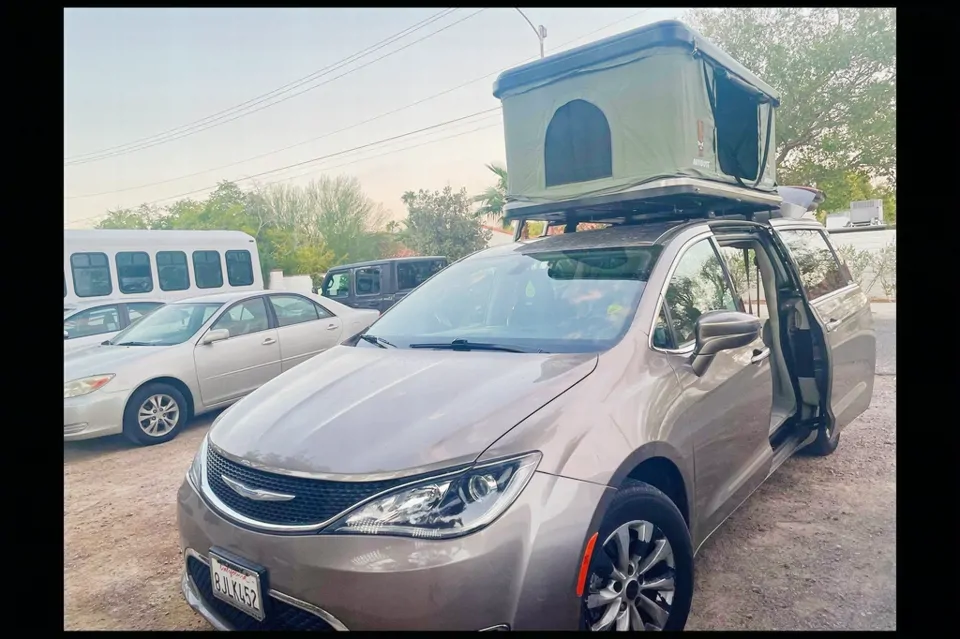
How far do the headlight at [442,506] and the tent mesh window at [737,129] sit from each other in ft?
10.2

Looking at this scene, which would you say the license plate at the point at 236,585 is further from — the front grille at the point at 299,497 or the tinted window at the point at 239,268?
the tinted window at the point at 239,268

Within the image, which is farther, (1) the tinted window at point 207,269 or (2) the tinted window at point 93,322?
(1) the tinted window at point 207,269

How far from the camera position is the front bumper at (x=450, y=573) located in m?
1.70

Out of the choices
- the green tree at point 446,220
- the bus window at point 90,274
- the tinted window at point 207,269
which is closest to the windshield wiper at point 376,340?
the bus window at point 90,274

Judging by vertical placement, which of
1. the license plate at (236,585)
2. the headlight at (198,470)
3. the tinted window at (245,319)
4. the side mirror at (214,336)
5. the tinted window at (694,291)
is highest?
the tinted window at (694,291)

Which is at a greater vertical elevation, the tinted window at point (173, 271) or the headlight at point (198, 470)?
the tinted window at point (173, 271)

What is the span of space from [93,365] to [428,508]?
5.29m

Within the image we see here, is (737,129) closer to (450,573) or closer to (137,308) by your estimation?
(450,573)

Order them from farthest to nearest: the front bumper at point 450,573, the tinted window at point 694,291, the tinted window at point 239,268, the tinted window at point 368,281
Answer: the tinted window at point 239,268
the tinted window at point 368,281
the tinted window at point 694,291
the front bumper at point 450,573

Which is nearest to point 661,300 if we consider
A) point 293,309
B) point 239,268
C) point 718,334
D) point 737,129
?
point 718,334

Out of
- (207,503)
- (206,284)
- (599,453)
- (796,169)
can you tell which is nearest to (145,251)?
(206,284)

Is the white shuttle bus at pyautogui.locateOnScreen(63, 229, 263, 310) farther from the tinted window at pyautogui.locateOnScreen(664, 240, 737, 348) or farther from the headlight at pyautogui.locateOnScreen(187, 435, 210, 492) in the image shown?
the tinted window at pyautogui.locateOnScreen(664, 240, 737, 348)

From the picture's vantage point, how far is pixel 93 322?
863 cm
